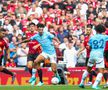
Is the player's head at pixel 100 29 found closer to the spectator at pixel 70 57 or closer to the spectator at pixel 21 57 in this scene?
the spectator at pixel 70 57

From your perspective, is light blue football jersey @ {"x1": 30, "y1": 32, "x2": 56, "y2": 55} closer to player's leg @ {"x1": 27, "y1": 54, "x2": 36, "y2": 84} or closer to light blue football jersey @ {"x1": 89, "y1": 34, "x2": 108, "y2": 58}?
player's leg @ {"x1": 27, "y1": 54, "x2": 36, "y2": 84}

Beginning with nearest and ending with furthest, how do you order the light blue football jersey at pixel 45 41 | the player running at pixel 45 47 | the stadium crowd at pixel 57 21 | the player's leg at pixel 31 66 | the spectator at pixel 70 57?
the player running at pixel 45 47
the light blue football jersey at pixel 45 41
the player's leg at pixel 31 66
the spectator at pixel 70 57
the stadium crowd at pixel 57 21

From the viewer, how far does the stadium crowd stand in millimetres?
28248

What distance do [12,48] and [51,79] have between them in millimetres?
2782

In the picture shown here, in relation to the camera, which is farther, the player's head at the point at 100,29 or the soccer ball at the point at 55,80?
the soccer ball at the point at 55,80

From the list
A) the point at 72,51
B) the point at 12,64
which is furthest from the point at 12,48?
the point at 72,51

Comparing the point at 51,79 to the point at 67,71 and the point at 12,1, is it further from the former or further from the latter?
the point at 12,1

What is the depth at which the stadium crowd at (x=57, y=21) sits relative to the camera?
1112 inches

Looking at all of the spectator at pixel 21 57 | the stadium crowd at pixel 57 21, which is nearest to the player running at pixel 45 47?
the stadium crowd at pixel 57 21

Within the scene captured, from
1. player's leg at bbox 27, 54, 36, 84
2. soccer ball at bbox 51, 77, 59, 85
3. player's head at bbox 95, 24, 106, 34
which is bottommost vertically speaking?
soccer ball at bbox 51, 77, 59, 85

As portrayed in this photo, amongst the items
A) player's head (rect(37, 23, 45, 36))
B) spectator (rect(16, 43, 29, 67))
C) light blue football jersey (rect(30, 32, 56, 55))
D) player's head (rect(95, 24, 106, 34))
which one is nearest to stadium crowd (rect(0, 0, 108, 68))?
spectator (rect(16, 43, 29, 67))

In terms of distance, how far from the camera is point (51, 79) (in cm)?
2656

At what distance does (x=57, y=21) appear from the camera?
31484mm

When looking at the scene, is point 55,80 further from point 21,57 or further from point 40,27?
point 21,57
